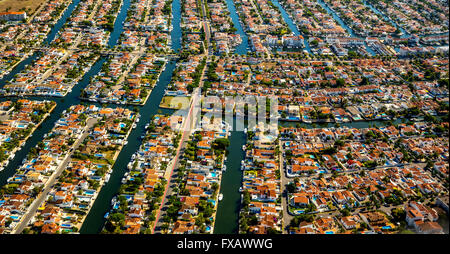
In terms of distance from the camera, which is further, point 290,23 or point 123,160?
point 290,23

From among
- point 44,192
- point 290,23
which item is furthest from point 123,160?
point 290,23

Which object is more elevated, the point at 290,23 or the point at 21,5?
the point at 21,5

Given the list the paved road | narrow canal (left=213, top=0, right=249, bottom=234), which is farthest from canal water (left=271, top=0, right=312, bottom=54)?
the paved road

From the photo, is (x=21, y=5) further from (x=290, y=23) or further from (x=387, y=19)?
(x=387, y=19)

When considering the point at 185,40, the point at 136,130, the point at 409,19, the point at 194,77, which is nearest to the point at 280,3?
the point at 409,19

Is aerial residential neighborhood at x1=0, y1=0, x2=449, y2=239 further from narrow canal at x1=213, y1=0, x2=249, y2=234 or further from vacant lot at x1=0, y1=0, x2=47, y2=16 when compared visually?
vacant lot at x1=0, y1=0, x2=47, y2=16

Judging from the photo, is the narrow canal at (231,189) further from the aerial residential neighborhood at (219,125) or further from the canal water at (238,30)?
the canal water at (238,30)
